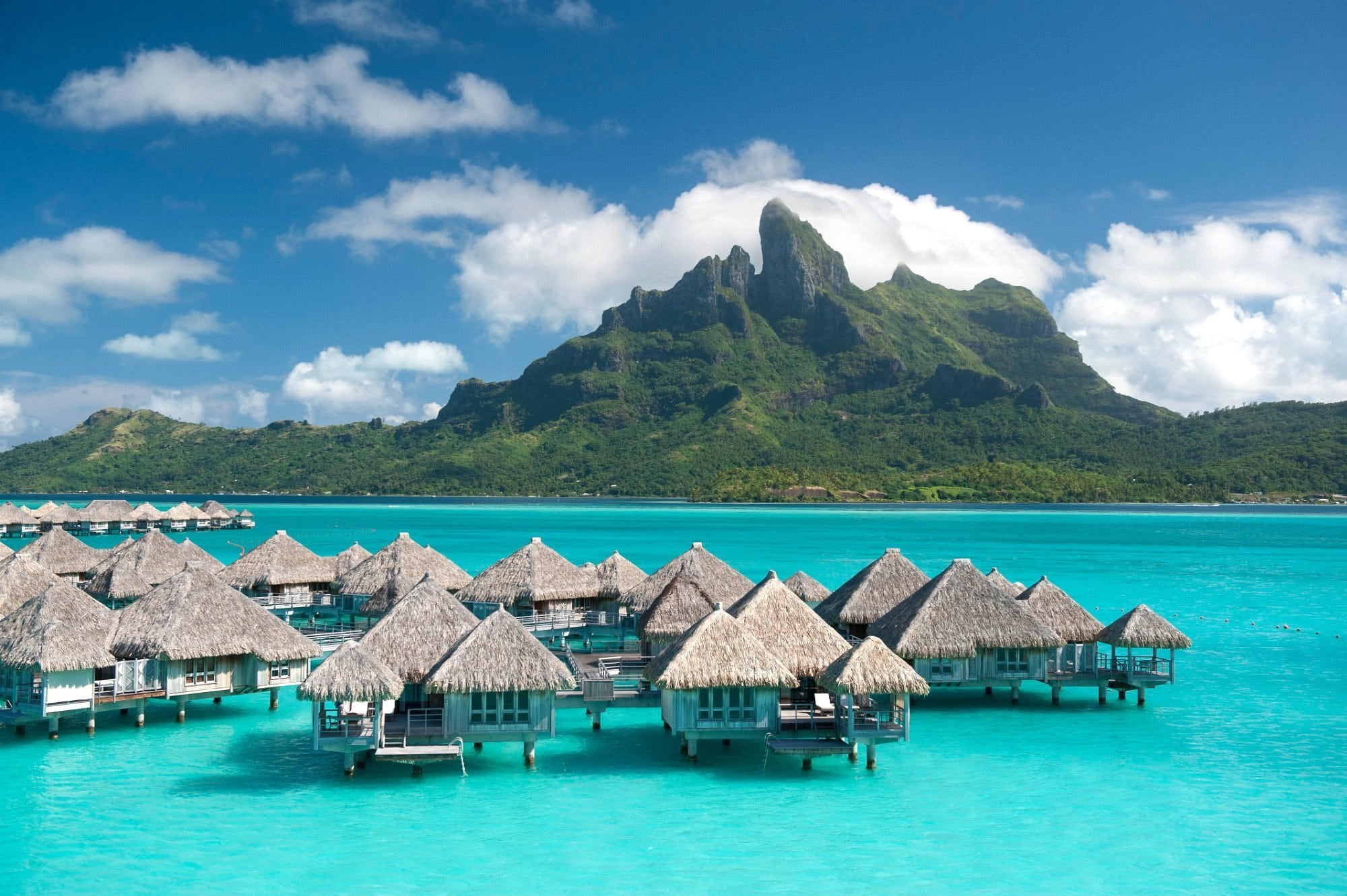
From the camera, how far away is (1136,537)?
10075cm

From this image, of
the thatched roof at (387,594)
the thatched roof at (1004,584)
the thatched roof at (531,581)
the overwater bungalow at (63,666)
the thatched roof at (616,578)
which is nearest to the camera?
the overwater bungalow at (63,666)

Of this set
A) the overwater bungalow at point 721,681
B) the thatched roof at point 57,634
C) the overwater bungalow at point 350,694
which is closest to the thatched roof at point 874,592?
the overwater bungalow at point 721,681

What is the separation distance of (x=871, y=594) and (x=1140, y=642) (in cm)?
690

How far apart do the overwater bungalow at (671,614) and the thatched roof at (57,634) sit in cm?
1261

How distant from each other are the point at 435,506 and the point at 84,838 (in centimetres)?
17176

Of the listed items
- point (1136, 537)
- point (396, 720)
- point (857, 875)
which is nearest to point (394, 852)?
point (396, 720)

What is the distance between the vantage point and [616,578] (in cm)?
3697

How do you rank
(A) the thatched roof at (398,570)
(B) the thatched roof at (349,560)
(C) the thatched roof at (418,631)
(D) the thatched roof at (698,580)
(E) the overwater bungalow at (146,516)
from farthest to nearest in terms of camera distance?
(E) the overwater bungalow at (146,516)
(B) the thatched roof at (349,560)
(A) the thatched roof at (398,570)
(D) the thatched roof at (698,580)
(C) the thatched roof at (418,631)

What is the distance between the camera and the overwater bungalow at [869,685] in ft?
67.9

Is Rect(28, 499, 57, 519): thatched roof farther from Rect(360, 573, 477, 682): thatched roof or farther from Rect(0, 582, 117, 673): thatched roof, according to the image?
Rect(360, 573, 477, 682): thatched roof

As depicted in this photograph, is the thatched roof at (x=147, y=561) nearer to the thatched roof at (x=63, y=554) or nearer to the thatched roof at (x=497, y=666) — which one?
the thatched roof at (x=63, y=554)

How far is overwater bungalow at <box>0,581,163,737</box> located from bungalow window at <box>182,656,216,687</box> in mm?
570

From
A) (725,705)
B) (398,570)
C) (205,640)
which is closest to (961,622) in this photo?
(725,705)

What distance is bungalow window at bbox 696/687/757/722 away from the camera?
70.9ft
